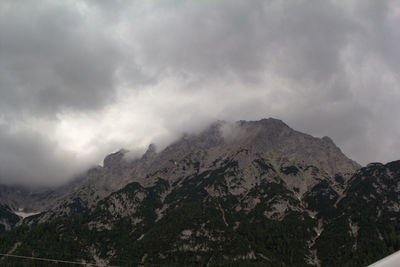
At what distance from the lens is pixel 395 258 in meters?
4.71

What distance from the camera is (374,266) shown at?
476 centimetres

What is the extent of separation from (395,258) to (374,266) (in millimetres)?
353
